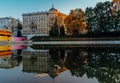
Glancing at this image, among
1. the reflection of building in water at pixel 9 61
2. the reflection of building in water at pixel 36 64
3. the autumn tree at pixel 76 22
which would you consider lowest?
the reflection of building in water at pixel 9 61

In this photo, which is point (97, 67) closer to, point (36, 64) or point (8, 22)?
point (36, 64)

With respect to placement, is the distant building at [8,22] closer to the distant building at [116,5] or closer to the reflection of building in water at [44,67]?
the distant building at [116,5]

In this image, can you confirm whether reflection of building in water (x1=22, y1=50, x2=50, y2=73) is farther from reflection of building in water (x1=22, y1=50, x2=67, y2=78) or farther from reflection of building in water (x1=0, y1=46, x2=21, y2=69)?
reflection of building in water (x1=0, y1=46, x2=21, y2=69)

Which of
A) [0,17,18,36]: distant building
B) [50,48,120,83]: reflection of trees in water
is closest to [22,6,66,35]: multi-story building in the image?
[0,17,18,36]: distant building

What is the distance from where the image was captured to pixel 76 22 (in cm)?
4978

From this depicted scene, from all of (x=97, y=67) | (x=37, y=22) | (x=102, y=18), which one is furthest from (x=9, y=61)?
(x=37, y=22)

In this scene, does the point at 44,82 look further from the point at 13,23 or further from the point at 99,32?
the point at 13,23

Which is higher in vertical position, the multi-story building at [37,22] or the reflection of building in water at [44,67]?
the multi-story building at [37,22]

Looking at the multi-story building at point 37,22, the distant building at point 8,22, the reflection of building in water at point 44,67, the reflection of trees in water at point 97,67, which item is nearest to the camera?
the reflection of trees in water at point 97,67

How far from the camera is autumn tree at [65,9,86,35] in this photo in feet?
163

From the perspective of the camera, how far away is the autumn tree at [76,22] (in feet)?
163

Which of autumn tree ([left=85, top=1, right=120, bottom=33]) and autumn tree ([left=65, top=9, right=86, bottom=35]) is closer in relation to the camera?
autumn tree ([left=85, top=1, right=120, bottom=33])

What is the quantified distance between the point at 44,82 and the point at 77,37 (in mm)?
39114

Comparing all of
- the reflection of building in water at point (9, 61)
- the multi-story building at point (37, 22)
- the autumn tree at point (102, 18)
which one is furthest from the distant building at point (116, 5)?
the multi-story building at point (37, 22)
